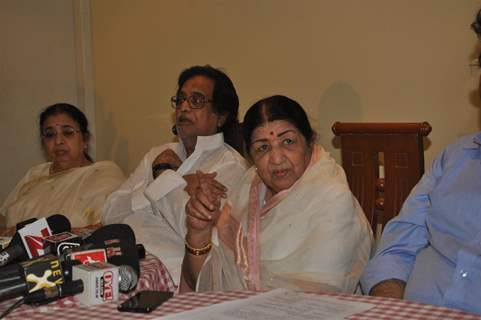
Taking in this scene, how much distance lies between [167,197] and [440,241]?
1.24 m

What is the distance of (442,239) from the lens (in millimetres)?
1643

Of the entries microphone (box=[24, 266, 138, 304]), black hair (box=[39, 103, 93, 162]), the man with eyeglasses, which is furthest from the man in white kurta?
microphone (box=[24, 266, 138, 304])

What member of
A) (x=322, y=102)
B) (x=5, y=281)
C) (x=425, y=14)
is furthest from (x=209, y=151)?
(x=5, y=281)

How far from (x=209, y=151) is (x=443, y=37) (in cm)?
108

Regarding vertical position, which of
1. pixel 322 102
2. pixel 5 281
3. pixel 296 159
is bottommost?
pixel 5 281

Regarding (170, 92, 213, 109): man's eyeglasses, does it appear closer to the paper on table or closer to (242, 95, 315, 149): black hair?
(242, 95, 315, 149): black hair

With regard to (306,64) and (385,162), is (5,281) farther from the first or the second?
(306,64)

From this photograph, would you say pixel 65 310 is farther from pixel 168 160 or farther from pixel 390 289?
pixel 168 160

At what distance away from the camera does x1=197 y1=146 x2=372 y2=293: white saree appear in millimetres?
1862

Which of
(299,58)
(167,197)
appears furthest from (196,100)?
(299,58)

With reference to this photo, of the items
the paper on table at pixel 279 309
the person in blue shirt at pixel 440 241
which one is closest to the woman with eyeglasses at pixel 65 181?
the person in blue shirt at pixel 440 241

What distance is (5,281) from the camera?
114cm

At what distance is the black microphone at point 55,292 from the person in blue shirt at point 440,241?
83 cm

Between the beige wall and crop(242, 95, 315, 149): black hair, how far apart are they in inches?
31.8
